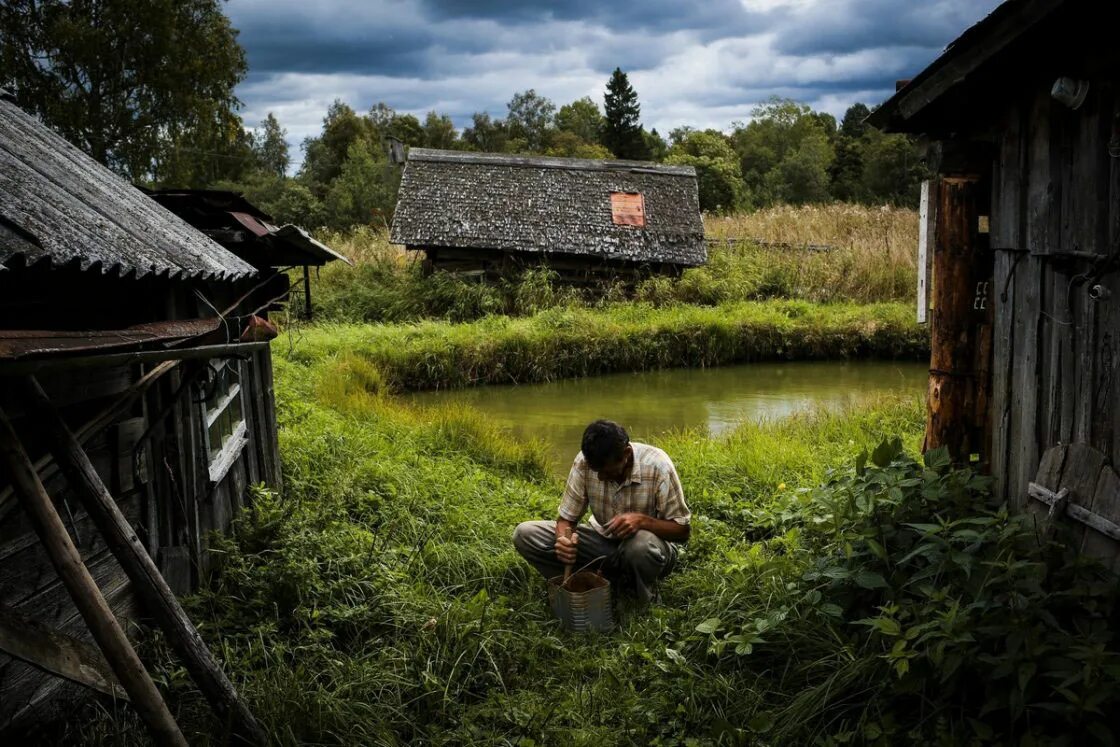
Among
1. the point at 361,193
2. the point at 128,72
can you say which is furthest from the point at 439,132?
the point at 128,72

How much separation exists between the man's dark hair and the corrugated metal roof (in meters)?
2.08

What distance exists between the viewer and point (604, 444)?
4.83m

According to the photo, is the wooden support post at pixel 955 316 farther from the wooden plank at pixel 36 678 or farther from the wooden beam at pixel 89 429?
the wooden plank at pixel 36 678

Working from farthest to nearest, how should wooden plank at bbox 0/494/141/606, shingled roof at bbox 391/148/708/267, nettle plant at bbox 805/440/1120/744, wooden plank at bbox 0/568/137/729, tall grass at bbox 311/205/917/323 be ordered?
1. shingled roof at bbox 391/148/708/267
2. tall grass at bbox 311/205/917/323
3. wooden plank at bbox 0/494/141/606
4. wooden plank at bbox 0/568/137/729
5. nettle plant at bbox 805/440/1120/744

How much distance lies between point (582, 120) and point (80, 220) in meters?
56.6

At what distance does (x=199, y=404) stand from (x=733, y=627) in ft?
10.6

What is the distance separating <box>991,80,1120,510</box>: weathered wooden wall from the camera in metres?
3.45

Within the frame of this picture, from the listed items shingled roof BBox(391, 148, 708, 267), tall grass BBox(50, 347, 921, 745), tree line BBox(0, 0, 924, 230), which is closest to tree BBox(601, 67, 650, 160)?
tree line BBox(0, 0, 924, 230)

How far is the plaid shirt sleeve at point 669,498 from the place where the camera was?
5129 millimetres

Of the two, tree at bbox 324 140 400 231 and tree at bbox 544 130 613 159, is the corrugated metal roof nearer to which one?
tree at bbox 324 140 400 231

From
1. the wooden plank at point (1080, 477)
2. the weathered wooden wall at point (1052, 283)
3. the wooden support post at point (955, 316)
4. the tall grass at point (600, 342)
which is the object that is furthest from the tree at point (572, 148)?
the wooden plank at point (1080, 477)

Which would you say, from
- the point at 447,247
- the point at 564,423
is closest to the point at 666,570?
the point at 564,423

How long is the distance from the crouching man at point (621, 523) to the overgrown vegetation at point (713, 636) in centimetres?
26

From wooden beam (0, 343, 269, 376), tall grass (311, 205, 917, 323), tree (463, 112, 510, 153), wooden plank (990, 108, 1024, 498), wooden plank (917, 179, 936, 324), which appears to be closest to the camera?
wooden beam (0, 343, 269, 376)
